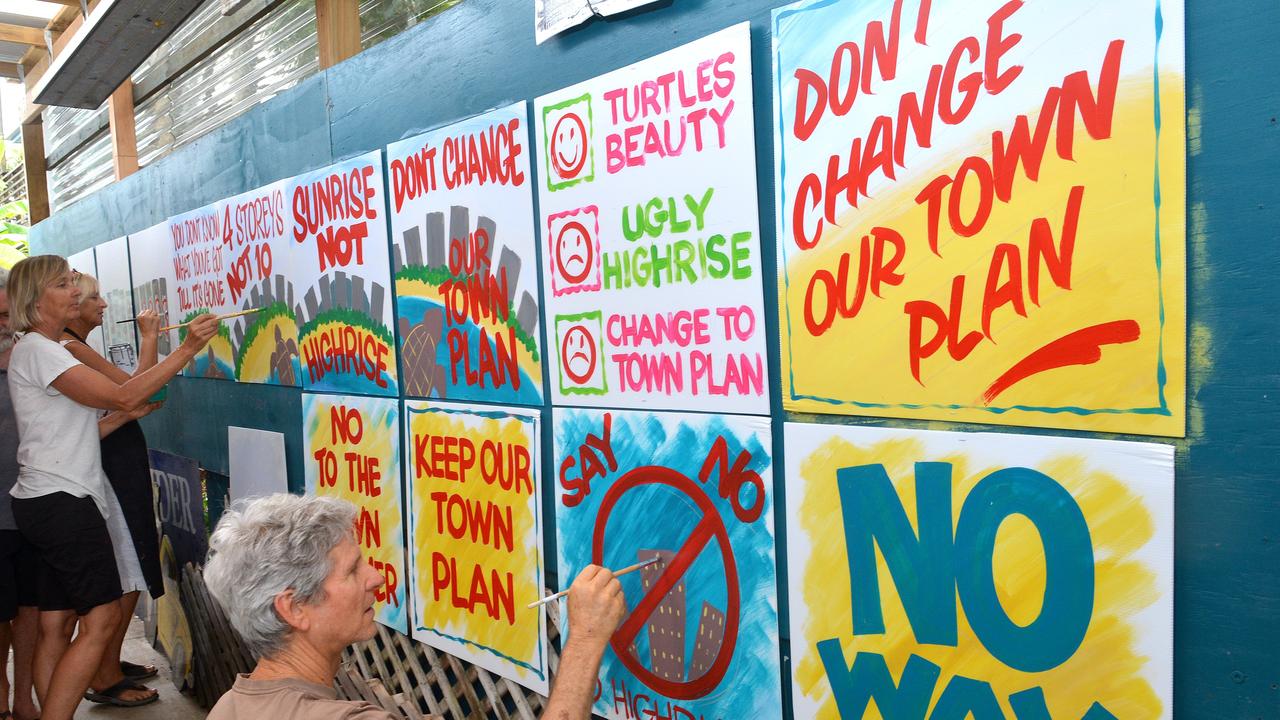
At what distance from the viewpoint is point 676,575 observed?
185 cm

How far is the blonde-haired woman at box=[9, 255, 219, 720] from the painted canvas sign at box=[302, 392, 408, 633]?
0.60 metres

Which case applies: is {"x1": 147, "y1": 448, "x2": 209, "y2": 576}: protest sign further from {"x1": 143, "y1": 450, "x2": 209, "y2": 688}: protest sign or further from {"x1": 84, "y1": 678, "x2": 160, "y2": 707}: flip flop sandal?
{"x1": 84, "y1": 678, "x2": 160, "y2": 707}: flip flop sandal

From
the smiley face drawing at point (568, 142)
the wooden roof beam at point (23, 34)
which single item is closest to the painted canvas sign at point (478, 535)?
the smiley face drawing at point (568, 142)

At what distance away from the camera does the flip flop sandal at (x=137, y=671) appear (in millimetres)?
4234

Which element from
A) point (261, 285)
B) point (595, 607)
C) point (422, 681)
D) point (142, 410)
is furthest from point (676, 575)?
point (142, 410)

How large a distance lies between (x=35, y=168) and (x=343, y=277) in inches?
227

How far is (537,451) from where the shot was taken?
7.00 feet

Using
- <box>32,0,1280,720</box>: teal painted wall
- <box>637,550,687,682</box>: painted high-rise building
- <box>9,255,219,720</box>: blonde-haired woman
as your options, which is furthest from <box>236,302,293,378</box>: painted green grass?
<box>32,0,1280,720</box>: teal painted wall

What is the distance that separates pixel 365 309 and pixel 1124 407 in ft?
6.72

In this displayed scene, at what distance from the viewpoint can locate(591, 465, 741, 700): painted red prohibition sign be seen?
1.75 m

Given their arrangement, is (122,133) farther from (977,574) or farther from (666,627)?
(977,574)

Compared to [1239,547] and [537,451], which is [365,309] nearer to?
[537,451]

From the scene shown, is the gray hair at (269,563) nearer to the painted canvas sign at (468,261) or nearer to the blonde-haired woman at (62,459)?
the painted canvas sign at (468,261)

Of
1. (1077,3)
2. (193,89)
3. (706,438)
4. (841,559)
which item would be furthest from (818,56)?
(193,89)
